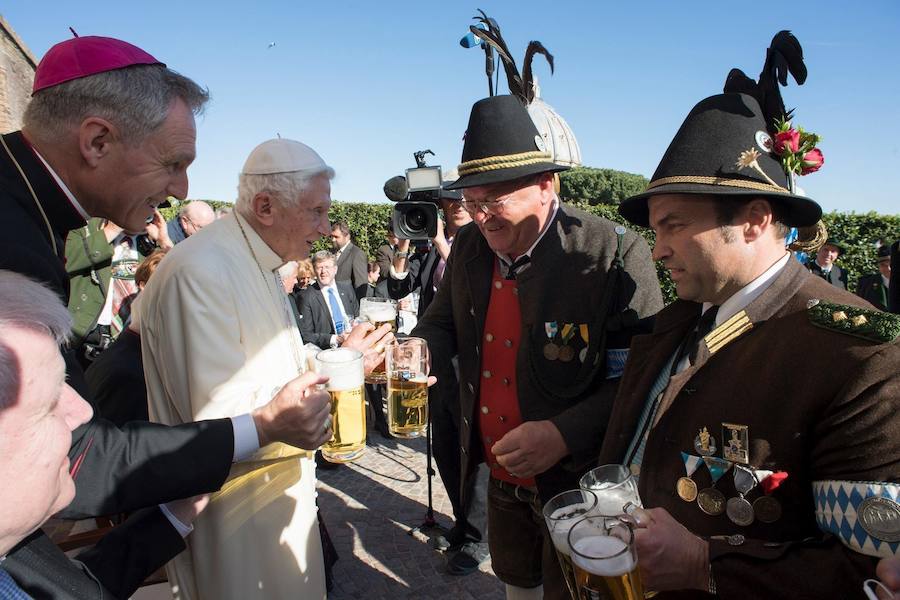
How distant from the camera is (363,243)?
18.1 metres

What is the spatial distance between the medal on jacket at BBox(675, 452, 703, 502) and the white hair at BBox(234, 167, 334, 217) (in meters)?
1.96

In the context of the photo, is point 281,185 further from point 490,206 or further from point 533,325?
point 533,325

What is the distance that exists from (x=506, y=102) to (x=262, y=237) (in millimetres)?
1381

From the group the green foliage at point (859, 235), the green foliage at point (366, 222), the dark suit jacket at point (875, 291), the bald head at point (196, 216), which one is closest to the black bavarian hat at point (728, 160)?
the bald head at point (196, 216)

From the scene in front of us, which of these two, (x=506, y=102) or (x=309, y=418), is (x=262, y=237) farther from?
(x=506, y=102)

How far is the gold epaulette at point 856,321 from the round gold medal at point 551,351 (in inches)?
45.1

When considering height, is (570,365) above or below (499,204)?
below

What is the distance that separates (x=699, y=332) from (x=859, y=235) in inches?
534

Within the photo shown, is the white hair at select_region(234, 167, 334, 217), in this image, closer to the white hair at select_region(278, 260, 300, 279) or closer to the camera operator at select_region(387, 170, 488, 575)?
the camera operator at select_region(387, 170, 488, 575)

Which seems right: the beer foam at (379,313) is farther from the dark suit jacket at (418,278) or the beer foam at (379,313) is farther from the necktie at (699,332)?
the dark suit jacket at (418,278)

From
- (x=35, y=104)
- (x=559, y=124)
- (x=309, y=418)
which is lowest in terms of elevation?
(x=309, y=418)

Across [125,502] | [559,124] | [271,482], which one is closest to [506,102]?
[271,482]

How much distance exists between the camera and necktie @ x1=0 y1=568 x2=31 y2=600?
44.8 inches

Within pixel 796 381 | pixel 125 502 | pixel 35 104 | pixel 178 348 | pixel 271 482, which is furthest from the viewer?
pixel 271 482
